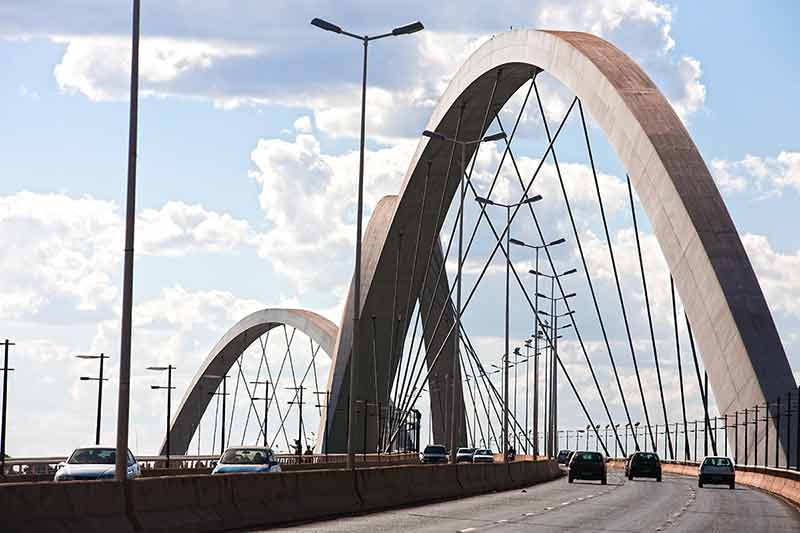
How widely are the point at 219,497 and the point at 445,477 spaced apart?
1874cm

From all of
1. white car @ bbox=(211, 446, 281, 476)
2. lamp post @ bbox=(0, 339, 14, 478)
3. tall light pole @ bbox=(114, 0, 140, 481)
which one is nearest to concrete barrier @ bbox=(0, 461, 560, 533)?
tall light pole @ bbox=(114, 0, 140, 481)

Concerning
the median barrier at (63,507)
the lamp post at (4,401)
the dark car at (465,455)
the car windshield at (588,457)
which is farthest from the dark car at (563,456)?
the median barrier at (63,507)

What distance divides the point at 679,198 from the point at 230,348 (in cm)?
9531

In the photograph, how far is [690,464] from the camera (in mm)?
90812

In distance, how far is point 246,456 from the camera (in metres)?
38.0

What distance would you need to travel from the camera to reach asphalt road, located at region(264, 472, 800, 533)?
27875 mm

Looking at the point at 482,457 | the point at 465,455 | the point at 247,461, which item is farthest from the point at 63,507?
the point at 465,455

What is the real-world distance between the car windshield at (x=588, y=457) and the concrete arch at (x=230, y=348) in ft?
216

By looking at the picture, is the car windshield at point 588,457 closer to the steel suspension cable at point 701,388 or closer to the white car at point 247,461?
the steel suspension cable at point 701,388

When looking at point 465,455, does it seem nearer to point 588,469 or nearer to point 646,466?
point 646,466

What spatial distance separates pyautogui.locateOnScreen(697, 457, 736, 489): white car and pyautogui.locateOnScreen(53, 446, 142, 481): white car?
30940 mm

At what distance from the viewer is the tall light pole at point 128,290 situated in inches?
931

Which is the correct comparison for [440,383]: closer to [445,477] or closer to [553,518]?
[445,477]

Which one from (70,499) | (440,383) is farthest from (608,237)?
(440,383)
